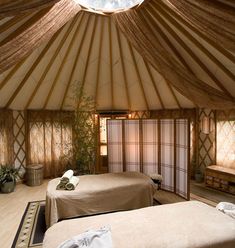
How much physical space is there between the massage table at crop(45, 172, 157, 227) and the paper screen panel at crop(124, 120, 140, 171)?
1279 millimetres

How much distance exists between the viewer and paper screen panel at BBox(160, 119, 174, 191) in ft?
16.6

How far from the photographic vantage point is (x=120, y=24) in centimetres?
293

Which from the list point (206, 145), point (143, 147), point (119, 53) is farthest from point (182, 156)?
point (119, 53)

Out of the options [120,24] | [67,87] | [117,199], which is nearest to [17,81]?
[67,87]

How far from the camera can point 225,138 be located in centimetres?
557

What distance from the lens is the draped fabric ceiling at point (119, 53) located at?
228 cm

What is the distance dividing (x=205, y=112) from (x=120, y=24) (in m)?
4.01

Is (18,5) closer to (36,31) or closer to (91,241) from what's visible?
(36,31)

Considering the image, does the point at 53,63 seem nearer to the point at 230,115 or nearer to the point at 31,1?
the point at 31,1

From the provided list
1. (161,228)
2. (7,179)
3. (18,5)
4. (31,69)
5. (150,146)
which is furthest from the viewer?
(150,146)

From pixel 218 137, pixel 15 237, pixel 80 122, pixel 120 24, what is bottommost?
pixel 15 237

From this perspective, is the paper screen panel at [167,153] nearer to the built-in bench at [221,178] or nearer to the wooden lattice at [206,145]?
the built-in bench at [221,178]

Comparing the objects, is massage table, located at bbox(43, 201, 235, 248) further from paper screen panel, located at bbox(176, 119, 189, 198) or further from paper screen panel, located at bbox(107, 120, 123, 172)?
paper screen panel, located at bbox(107, 120, 123, 172)

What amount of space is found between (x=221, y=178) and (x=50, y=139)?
4584 millimetres
